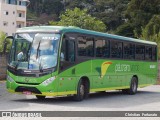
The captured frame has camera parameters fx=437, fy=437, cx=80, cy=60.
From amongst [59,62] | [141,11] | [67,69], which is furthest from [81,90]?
[141,11]

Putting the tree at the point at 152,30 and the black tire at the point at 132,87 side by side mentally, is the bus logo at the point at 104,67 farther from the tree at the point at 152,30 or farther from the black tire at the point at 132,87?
the tree at the point at 152,30

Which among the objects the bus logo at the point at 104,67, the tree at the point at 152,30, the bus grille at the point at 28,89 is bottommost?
the bus grille at the point at 28,89

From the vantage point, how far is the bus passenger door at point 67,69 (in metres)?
17.1

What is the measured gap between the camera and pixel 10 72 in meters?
17.5

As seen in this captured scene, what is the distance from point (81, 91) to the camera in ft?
60.6

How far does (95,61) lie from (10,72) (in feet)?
13.4

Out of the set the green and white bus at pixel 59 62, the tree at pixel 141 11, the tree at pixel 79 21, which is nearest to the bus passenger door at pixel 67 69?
the green and white bus at pixel 59 62

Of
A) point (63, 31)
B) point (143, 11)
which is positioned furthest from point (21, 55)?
point (143, 11)

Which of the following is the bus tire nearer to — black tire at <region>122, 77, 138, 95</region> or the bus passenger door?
the bus passenger door

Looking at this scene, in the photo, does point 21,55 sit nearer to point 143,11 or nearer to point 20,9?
point 143,11

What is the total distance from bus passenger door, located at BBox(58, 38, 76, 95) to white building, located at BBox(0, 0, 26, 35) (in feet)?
202

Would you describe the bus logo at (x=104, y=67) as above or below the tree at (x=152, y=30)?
below

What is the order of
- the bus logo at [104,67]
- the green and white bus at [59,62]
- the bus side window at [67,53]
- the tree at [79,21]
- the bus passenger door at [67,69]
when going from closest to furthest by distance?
the green and white bus at [59,62], the bus passenger door at [67,69], the bus side window at [67,53], the bus logo at [104,67], the tree at [79,21]

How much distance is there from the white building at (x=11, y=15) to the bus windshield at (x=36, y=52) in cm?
6125
